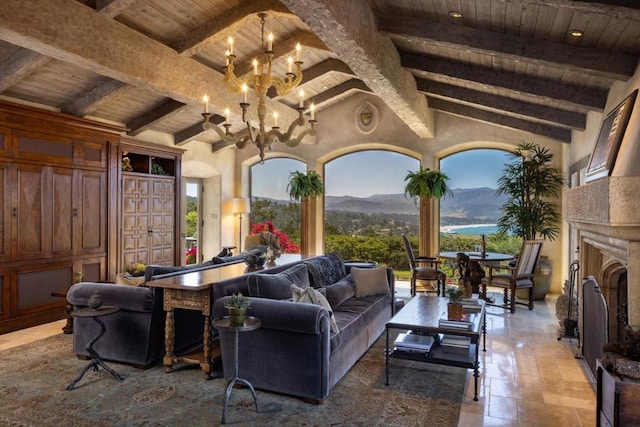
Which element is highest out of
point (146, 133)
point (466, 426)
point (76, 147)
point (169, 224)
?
point (146, 133)

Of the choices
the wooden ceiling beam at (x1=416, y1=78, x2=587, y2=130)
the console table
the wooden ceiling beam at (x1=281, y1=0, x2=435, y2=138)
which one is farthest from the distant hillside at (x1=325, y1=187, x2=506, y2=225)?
the console table

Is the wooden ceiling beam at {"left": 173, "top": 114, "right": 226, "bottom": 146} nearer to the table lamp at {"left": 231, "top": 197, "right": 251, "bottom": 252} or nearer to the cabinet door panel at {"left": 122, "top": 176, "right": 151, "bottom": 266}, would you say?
the cabinet door panel at {"left": 122, "top": 176, "right": 151, "bottom": 266}

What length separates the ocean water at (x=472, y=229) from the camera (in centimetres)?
834

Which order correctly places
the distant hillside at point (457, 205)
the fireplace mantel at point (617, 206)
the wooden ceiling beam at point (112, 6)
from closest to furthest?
the fireplace mantel at point (617, 206), the wooden ceiling beam at point (112, 6), the distant hillside at point (457, 205)

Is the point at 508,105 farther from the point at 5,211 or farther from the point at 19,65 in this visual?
Answer: the point at 5,211

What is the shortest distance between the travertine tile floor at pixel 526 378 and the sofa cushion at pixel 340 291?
1441mm

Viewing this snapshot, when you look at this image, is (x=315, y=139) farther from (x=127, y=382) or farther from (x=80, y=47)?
(x=127, y=382)

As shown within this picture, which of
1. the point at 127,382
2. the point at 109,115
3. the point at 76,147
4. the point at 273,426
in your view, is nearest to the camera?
the point at 273,426

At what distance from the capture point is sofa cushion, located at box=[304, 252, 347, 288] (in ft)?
15.6

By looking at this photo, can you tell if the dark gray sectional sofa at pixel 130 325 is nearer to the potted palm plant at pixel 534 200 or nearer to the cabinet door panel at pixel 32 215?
the cabinet door panel at pixel 32 215

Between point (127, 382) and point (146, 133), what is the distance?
15.9ft

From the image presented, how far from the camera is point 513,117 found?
22.5 feet

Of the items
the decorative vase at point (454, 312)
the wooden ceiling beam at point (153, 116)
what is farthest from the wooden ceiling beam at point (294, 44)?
the decorative vase at point (454, 312)

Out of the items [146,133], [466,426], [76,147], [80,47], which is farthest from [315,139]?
[466,426]
